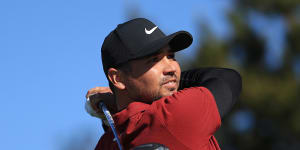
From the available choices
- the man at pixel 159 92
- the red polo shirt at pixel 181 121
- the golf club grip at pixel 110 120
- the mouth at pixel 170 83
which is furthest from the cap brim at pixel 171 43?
the golf club grip at pixel 110 120

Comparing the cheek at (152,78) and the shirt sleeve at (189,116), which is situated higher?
the cheek at (152,78)

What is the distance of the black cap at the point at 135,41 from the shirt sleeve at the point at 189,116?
0.43 m

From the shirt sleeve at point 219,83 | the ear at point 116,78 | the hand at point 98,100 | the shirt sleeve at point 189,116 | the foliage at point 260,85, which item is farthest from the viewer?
the foliage at point 260,85

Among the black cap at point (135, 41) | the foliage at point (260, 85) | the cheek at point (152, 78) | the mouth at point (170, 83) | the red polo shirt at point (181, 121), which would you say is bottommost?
the foliage at point (260, 85)

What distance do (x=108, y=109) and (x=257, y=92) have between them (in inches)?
755

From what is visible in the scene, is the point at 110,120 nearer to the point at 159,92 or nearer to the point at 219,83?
the point at 159,92

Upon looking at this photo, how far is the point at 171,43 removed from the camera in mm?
4543

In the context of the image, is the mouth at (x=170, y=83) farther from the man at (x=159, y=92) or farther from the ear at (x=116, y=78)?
the ear at (x=116, y=78)

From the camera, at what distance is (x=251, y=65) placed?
81.9ft

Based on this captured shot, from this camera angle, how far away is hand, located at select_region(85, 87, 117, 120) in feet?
16.8

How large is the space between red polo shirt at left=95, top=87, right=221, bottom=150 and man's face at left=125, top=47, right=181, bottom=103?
6.3 inches

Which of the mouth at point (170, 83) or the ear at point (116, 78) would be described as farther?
the ear at point (116, 78)

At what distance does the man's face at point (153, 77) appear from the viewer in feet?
14.4

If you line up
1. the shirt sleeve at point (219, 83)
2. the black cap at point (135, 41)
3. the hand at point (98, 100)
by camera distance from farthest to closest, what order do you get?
1. the hand at point (98, 100)
2. the black cap at point (135, 41)
3. the shirt sleeve at point (219, 83)
